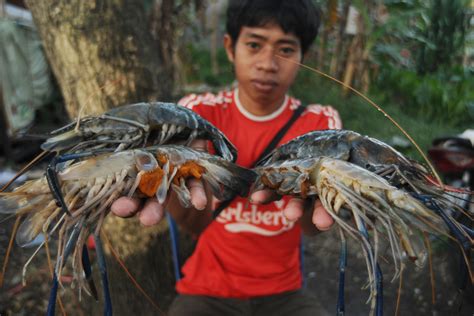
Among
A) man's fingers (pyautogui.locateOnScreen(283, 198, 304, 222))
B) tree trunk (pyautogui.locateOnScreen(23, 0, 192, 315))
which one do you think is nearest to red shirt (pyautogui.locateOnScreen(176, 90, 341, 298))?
tree trunk (pyautogui.locateOnScreen(23, 0, 192, 315))

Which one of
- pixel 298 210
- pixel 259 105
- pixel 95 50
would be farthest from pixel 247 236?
pixel 95 50

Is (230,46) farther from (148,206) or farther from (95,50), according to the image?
(148,206)

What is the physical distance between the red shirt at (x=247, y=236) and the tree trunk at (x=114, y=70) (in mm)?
475

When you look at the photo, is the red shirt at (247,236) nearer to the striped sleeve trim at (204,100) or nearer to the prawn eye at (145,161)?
the striped sleeve trim at (204,100)

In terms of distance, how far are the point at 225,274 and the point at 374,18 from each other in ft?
18.8

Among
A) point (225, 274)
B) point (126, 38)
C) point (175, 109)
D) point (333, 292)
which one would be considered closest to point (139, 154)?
point (175, 109)

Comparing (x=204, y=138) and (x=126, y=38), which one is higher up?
(x=126, y=38)

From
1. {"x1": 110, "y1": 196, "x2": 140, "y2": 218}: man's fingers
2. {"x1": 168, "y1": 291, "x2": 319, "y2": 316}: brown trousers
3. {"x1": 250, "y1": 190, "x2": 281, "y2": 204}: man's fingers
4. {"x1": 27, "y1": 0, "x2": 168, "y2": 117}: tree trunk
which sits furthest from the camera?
{"x1": 27, "y1": 0, "x2": 168, "y2": 117}: tree trunk

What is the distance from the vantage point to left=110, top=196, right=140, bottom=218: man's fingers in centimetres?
118

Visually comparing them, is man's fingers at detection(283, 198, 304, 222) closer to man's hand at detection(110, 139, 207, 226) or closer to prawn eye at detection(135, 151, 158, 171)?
man's hand at detection(110, 139, 207, 226)

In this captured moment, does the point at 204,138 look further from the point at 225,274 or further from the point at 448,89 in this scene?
the point at 448,89

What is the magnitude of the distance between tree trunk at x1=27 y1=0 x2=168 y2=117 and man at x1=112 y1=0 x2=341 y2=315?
472 mm

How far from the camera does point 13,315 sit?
2775 millimetres

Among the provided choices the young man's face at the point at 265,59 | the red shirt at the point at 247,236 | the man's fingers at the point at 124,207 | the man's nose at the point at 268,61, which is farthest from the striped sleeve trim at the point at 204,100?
the man's fingers at the point at 124,207
